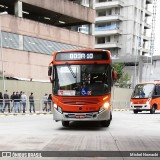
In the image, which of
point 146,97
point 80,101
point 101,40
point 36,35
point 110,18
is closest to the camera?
point 80,101

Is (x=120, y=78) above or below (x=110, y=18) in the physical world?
below

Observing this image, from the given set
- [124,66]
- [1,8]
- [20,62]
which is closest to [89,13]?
[1,8]

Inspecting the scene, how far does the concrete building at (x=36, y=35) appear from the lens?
36344 mm

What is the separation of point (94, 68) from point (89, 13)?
1414 inches

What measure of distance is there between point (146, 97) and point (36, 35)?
15.8 metres

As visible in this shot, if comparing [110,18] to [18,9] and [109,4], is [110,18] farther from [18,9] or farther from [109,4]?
[18,9]

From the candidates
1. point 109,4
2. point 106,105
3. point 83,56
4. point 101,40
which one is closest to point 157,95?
point 106,105

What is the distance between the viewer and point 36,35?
40406 millimetres

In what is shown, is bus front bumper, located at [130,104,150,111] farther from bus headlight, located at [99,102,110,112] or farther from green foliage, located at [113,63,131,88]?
green foliage, located at [113,63,131,88]

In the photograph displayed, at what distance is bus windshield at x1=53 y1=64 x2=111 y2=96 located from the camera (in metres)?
14.7

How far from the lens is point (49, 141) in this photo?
36.4 feet

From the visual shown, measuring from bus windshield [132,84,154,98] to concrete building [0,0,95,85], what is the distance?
1178 centimetres

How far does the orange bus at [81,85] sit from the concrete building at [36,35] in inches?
671

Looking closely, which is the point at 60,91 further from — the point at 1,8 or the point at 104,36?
the point at 104,36
